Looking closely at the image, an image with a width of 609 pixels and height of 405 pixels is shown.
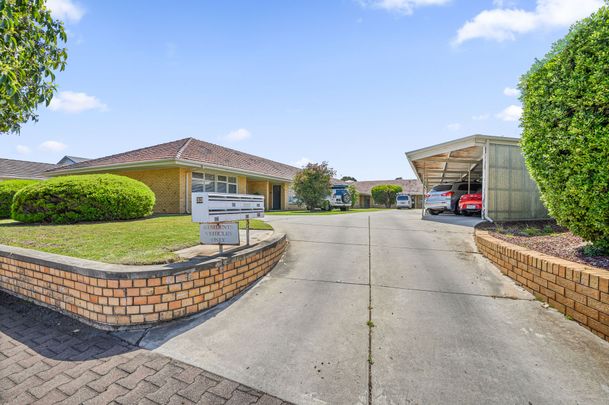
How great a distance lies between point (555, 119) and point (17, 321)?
7.37m

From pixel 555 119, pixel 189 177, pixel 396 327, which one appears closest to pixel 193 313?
pixel 396 327

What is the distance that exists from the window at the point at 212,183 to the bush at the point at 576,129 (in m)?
13.9

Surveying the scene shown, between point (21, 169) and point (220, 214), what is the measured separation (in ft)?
99.8

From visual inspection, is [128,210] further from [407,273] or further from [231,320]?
[407,273]

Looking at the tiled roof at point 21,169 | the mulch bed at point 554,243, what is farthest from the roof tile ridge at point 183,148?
the mulch bed at point 554,243

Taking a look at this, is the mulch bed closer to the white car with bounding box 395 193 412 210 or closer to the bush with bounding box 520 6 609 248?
the bush with bounding box 520 6 609 248

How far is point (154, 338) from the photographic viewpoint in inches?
121

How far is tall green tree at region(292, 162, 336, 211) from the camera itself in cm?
2086

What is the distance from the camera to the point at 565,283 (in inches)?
130

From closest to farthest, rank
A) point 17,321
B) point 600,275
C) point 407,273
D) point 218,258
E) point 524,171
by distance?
point 600,275
point 17,321
point 218,258
point 407,273
point 524,171

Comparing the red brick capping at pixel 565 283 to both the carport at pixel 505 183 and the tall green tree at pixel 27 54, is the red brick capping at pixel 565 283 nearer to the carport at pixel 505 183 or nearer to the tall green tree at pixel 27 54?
the carport at pixel 505 183

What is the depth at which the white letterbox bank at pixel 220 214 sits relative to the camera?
384cm

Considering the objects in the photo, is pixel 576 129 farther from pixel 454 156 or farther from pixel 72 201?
pixel 72 201

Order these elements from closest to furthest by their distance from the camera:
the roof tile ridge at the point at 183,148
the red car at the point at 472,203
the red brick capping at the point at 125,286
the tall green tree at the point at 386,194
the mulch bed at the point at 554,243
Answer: the red brick capping at the point at 125,286
the mulch bed at the point at 554,243
the red car at the point at 472,203
the roof tile ridge at the point at 183,148
the tall green tree at the point at 386,194
